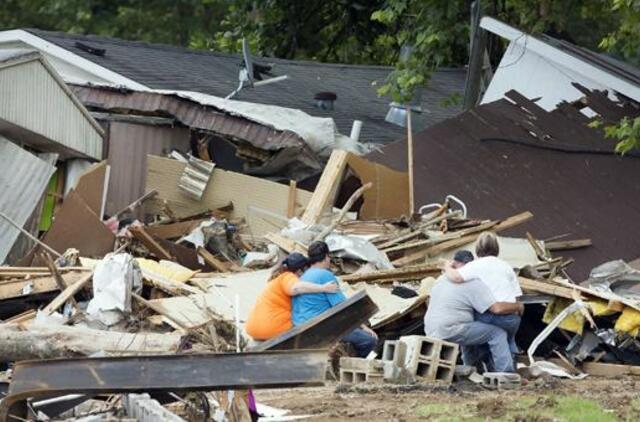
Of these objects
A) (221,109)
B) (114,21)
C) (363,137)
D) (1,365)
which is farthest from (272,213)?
(114,21)

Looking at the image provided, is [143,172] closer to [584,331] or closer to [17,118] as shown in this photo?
[17,118]

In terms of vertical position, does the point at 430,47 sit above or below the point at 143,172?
above

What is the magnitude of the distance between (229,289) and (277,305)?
239 centimetres

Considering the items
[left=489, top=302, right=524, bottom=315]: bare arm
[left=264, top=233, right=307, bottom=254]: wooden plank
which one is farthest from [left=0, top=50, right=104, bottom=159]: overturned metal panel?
[left=489, top=302, right=524, bottom=315]: bare arm

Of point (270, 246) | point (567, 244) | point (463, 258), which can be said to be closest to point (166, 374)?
point (463, 258)

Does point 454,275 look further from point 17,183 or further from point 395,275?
point 17,183

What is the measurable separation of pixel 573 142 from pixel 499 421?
10.4 m

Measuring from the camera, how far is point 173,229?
17.7 metres

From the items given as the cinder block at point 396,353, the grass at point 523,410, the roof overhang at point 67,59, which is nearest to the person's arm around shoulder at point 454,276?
the cinder block at point 396,353

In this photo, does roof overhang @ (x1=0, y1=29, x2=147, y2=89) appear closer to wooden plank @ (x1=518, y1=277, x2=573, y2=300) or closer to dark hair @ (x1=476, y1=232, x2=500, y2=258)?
wooden plank @ (x1=518, y1=277, x2=573, y2=300)

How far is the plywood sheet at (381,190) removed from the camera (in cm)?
1839

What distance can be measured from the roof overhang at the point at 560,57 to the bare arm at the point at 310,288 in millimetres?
8876

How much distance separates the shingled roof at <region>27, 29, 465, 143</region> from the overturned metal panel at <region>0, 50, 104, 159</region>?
103 inches

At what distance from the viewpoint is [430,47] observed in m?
21.6
